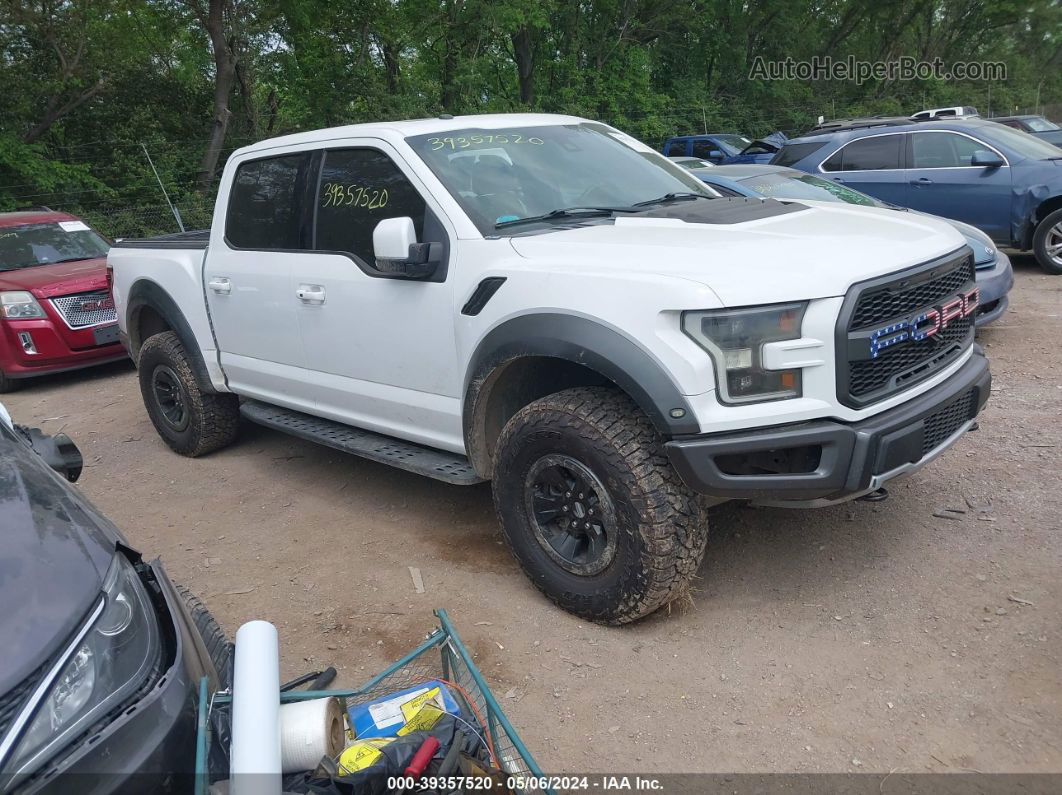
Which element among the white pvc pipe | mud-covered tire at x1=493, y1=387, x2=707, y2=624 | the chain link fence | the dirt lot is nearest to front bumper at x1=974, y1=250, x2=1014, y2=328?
the dirt lot

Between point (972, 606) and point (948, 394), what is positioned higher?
point (948, 394)

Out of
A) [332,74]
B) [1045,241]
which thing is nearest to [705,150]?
[332,74]

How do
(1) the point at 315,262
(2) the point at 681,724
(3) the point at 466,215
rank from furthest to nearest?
(1) the point at 315,262
(3) the point at 466,215
(2) the point at 681,724

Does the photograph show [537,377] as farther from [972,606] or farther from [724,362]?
[972,606]

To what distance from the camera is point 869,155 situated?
413 inches

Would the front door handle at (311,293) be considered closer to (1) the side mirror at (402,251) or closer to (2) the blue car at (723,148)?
(1) the side mirror at (402,251)

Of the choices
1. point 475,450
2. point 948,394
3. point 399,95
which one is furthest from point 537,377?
point 399,95

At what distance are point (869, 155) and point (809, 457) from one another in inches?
341

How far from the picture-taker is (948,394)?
326 cm

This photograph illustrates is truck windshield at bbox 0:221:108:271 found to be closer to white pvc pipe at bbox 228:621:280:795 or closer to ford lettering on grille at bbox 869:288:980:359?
white pvc pipe at bbox 228:621:280:795

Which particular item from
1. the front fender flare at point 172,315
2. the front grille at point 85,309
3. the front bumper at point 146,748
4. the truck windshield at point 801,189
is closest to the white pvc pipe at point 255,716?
the front bumper at point 146,748

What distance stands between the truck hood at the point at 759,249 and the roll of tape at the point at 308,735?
1725 mm

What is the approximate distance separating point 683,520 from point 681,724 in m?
0.68

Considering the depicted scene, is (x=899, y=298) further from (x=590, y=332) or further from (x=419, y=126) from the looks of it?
(x=419, y=126)
